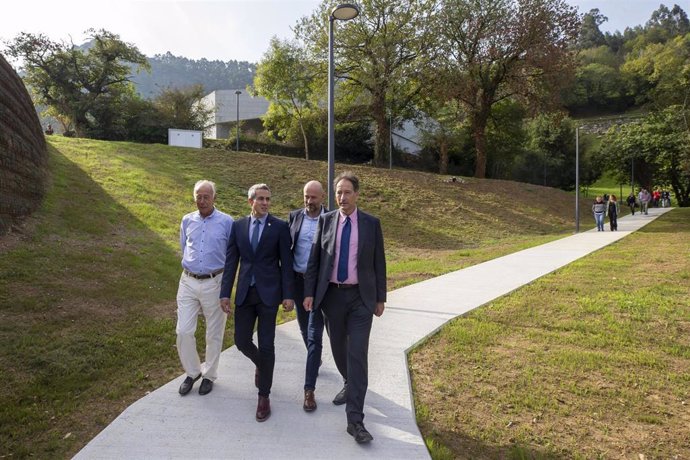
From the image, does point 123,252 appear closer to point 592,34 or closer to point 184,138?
point 184,138

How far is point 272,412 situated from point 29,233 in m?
7.45

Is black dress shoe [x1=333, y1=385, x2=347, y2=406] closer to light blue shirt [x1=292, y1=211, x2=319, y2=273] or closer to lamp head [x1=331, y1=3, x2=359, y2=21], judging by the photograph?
light blue shirt [x1=292, y1=211, x2=319, y2=273]

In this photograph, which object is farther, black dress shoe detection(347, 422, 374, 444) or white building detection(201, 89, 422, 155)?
white building detection(201, 89, 422, 155)

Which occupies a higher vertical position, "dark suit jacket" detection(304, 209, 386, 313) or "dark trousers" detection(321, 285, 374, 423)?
"dark suit jacket" detection(304, 209, 386, 313)

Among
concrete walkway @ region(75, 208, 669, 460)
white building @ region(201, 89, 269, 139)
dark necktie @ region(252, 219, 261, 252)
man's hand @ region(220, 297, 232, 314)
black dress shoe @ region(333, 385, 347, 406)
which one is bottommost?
concrete walkway @ region(75, 208, 669, 460)

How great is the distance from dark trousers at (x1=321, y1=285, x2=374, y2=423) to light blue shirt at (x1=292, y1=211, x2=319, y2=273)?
0.56m

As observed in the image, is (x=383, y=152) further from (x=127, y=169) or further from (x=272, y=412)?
(x=272, y=412)

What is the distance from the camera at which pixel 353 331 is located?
339cm

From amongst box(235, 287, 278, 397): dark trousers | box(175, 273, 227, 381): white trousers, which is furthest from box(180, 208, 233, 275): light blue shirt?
box(235, 287, 278, 397): dark trousers

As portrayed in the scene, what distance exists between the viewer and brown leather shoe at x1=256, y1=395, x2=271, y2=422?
3.56m

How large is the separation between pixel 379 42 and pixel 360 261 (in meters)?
25.4

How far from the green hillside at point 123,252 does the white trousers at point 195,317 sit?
0.65 meters

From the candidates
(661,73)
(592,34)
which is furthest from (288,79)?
(592,34)

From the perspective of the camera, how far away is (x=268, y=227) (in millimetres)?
3750
